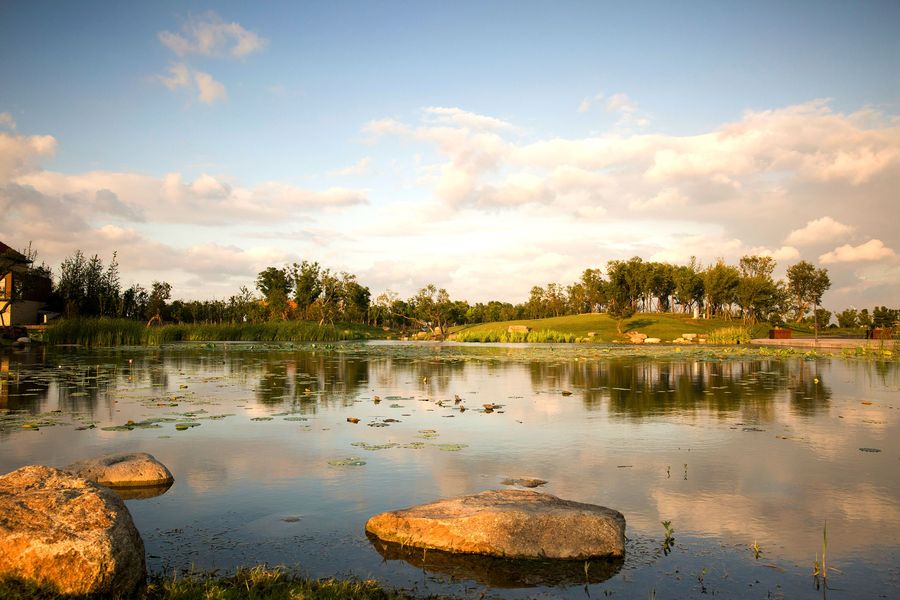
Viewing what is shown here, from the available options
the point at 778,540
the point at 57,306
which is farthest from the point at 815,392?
the point at 57,306

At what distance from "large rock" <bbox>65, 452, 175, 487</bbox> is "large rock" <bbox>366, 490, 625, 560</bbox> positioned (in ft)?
13.0

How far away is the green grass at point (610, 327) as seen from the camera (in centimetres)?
8226

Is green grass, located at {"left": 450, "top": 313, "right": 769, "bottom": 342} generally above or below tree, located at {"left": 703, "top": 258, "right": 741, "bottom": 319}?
below

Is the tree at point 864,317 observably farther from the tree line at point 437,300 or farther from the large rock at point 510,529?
the large rock at point 510,529

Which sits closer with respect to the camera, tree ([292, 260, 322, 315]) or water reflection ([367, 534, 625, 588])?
water reflection ([367, 534, 625, 588])

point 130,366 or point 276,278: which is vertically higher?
point 276,278

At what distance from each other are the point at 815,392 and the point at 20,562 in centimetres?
2189

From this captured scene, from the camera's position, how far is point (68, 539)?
5.26m

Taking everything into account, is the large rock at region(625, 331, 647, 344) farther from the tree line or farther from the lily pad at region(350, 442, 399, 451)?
the lily pad at region(350, 442, 399, 451)

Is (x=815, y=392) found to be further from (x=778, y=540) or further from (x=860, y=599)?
(x=860, y=599)

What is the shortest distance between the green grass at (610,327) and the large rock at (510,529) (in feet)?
243

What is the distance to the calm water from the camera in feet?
20.4

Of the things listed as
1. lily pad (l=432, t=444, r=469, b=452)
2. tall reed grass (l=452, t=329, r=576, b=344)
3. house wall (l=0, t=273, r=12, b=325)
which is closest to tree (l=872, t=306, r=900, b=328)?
tall reed grass (l=452, t=329, r=576, b=344)

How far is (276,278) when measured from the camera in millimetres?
100062
